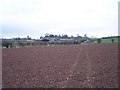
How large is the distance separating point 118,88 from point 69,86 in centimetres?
144

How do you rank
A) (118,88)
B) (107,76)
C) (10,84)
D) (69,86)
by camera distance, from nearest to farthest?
(118,88) → (69,86) → (10,84) → (107,76)

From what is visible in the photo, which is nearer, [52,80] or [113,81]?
[113,81]

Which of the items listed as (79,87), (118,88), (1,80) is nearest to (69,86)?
(79,87)

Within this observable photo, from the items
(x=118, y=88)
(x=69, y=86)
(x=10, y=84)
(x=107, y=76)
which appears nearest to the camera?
(x=118, y=88)

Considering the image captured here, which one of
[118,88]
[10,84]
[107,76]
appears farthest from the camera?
[107,76]

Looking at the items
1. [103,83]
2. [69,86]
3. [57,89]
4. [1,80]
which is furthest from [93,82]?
[1,80]

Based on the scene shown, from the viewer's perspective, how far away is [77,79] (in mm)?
8617

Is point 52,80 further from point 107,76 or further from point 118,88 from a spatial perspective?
point 118,88

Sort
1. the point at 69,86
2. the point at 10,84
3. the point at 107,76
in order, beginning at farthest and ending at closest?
the point at 107,76, the point at 10,84, the point at 69,86

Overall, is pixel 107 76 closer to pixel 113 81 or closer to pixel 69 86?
pixel 113 81

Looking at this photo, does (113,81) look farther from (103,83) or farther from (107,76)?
(107,76)

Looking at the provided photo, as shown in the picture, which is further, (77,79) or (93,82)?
(77,79)

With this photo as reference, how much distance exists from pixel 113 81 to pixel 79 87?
1.27m

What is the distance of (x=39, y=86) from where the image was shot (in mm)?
7664
